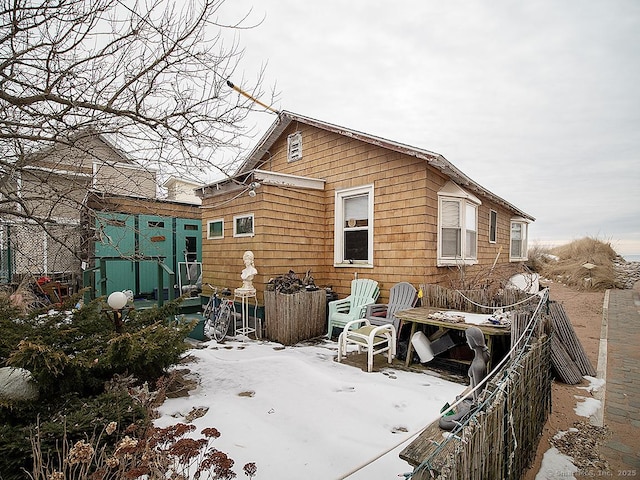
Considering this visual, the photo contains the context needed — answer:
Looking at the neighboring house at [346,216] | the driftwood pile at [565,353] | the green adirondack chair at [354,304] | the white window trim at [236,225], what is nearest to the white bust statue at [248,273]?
the neighboring house at [346,216]

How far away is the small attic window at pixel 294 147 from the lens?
872 cm

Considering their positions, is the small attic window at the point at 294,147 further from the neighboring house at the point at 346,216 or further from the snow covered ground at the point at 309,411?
the snow covered ground at the point at 309,411

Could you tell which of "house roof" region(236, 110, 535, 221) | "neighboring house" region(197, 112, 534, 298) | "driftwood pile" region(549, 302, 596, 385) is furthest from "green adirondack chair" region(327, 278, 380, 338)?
"driftwood pile" region(549, 302, 596, 385)

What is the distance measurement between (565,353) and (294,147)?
7.38m

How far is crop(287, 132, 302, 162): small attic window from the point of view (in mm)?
8719

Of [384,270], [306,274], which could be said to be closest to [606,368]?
[384,270]

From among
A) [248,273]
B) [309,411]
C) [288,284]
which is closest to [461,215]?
[288,284]

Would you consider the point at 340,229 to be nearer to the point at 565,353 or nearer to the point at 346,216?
the point at 346,216

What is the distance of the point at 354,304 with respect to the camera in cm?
653

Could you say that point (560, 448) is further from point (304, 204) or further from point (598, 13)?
point (598, 13)

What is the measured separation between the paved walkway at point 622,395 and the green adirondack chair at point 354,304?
3.58m

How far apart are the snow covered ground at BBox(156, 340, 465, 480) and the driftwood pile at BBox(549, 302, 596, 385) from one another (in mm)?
1604

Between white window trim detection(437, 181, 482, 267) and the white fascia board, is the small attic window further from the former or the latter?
white window trim detection(437, 181, 482, 267)

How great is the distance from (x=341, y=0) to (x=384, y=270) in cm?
487
